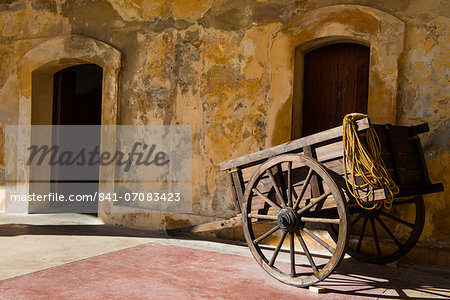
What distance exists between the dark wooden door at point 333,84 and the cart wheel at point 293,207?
4.85 feet

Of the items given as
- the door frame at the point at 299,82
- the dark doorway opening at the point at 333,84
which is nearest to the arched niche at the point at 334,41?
the door frame at the point at 299,82

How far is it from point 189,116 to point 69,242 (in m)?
2.17

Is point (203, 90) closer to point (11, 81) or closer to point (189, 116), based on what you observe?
point (189, 116)

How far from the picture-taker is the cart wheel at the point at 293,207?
3363 mm

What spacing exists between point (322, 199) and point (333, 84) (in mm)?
2199

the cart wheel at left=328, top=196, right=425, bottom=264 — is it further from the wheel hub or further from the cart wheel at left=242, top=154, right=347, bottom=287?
the wheel hub

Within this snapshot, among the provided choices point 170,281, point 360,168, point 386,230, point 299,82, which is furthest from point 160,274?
point 299,82

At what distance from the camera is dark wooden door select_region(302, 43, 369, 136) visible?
16.7 feet

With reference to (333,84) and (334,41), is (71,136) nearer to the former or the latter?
(333,84)

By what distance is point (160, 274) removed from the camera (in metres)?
3.94

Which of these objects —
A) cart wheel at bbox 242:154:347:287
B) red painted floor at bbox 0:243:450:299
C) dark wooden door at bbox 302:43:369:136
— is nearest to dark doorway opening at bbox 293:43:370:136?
dark wooden door at bbox 302:43:369:136

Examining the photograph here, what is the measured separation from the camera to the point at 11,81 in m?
7.56

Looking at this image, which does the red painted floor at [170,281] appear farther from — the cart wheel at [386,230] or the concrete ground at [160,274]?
the cart wheel at [386,230]

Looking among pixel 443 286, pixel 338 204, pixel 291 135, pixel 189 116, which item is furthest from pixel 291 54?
pixel 443 286
